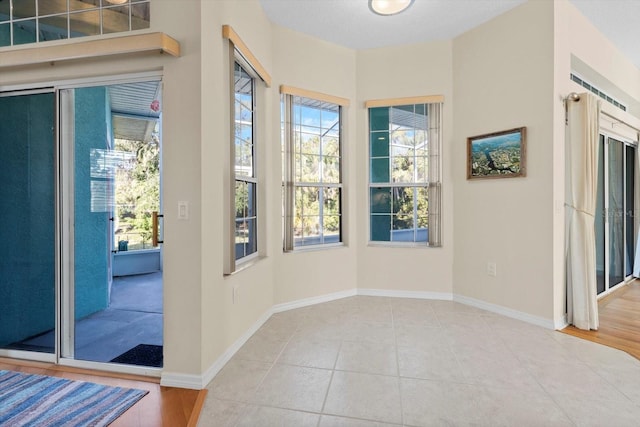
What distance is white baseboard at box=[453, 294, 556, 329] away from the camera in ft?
10.0

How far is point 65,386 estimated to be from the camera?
2.07 meters

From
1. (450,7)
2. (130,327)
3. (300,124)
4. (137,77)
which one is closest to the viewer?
(137,77)

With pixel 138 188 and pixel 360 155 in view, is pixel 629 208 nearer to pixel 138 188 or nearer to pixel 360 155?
pixel 360 155

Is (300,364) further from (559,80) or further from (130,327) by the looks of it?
(559,80)

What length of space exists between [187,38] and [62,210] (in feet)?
5.09

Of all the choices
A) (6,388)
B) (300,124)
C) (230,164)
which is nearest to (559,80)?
(300,124)

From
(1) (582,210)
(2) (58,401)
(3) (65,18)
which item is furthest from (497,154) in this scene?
(2) (58,401)

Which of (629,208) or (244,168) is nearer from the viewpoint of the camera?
(244,168)

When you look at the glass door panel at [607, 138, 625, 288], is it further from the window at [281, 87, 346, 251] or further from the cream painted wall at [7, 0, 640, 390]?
the window at [281, 87, 346, 251]

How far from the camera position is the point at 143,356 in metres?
2.46

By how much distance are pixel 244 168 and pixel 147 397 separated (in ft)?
6.32

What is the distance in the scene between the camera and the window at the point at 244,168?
287cm

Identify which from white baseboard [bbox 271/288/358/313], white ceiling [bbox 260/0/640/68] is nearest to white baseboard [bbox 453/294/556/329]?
white baseboard [bbox 271/288/358/313]

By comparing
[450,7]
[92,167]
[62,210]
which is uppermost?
[450,7]
